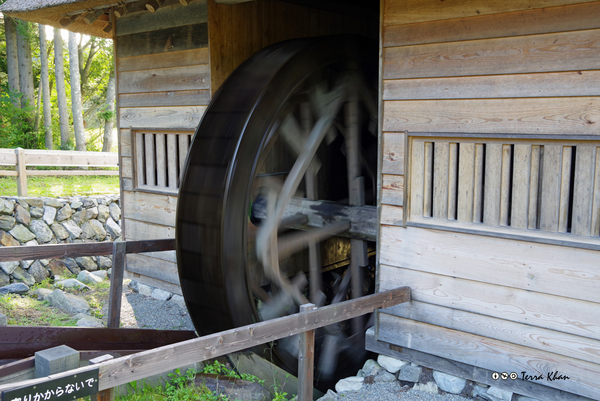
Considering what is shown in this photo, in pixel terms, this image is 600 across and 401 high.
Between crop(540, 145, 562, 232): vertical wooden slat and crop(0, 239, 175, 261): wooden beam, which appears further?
crop(0, 239, 175, 261): wooden beam

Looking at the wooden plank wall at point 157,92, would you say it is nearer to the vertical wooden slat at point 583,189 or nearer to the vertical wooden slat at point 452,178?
the vertical wooden slat at point 452,178

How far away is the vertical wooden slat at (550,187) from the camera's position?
2.62 metres

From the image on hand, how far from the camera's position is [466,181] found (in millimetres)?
2916

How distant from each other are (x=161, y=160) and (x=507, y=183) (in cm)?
299

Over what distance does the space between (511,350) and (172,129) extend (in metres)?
3.06

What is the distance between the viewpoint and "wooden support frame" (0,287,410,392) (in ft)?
5.92

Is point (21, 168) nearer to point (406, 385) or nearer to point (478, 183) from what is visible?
point (406, 385)

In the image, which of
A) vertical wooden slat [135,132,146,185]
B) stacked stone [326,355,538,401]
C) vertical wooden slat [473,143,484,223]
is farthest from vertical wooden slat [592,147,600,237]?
vertical wooden slat [135,132,146,185]

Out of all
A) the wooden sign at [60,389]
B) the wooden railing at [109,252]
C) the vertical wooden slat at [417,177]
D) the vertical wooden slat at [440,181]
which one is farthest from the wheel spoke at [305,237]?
the wooden sign at [60,389]

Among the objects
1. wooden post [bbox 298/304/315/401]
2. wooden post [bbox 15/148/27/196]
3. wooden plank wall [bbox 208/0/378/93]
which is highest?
wooden plank wall [bbox 208/0/378/93]

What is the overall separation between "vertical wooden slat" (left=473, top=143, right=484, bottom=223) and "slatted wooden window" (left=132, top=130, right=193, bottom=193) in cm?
241

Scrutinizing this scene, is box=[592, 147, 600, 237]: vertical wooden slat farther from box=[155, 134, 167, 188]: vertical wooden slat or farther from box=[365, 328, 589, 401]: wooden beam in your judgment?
box=[155, 134, 167, 188]: vertical wooden slat

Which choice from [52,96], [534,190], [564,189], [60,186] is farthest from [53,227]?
[52,96]

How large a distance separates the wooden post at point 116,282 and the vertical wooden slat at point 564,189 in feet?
8.79
